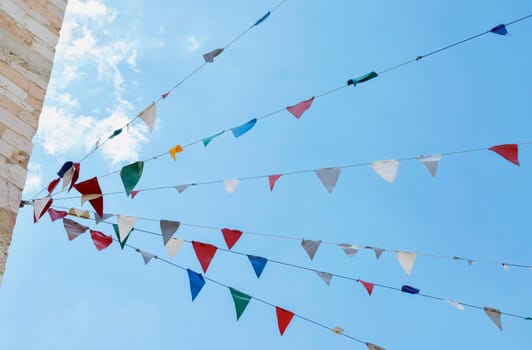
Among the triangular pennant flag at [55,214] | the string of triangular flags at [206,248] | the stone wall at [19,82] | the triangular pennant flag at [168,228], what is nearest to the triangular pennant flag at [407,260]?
the string of triangular flags at [206,248]

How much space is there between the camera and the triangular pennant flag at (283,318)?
4219 mm

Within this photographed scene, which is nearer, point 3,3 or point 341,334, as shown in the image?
point 3,3

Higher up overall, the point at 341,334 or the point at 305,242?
the point at 305,242

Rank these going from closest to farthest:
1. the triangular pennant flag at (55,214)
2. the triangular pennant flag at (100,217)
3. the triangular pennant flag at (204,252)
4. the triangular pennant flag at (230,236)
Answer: the triangular pennant flag at (100,217), the triangular pennant flag at (55,214), the triangular pennant flag at (204,252), the triangular pennant flag at (230,236)

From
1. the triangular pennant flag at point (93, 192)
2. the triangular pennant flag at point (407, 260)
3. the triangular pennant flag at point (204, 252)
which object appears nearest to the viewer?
the triangular pennant flag at point (93, 192)

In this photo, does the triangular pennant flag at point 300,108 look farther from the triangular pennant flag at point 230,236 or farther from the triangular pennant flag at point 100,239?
the triangular pennant flag at point 100,239

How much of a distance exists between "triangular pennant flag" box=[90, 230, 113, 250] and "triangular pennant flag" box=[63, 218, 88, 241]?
0.23 feet

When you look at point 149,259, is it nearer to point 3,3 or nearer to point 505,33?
point 3,3

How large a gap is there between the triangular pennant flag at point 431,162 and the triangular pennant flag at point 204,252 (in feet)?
5.07

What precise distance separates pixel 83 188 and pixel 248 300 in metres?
1.34

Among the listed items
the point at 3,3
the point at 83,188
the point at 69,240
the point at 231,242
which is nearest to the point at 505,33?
the point at 231,242

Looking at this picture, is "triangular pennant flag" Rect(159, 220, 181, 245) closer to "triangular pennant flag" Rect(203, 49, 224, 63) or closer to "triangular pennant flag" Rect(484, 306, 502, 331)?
"triangular pennant flag" Rect(203, 49, 224, 63)

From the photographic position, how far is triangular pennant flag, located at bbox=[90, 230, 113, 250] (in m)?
3.82

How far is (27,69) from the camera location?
4.09m
